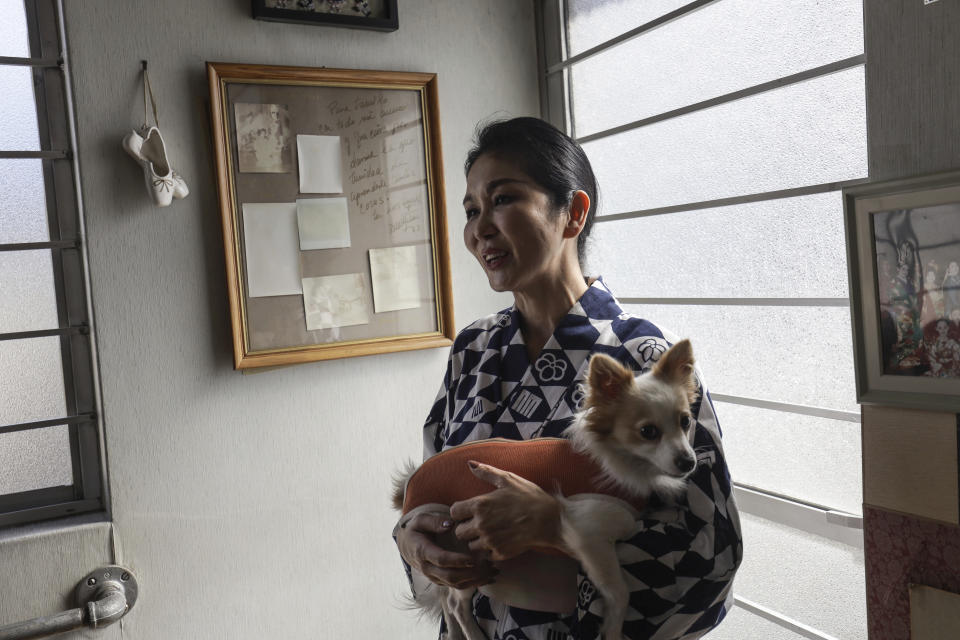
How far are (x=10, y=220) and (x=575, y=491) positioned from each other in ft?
5.26

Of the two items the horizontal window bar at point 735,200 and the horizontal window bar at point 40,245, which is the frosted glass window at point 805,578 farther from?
the horizontal window bar at point 40,245

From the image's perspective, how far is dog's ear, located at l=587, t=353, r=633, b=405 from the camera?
107 centimetres

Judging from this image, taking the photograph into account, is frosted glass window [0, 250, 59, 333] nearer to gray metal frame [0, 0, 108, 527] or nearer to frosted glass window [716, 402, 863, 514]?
gray metal frame [0, 0, 108, 527]

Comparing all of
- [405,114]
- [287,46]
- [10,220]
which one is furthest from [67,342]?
[405,114]

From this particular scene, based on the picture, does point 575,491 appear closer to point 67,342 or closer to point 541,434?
point 541,434

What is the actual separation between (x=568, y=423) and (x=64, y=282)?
4.65 ft

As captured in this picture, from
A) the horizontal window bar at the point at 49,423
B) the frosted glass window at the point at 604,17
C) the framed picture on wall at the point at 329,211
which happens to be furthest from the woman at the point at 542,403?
the horizontal window bar at the point at 49,423

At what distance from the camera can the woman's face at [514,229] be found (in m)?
1.32

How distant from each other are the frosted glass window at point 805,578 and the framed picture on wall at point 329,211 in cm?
105

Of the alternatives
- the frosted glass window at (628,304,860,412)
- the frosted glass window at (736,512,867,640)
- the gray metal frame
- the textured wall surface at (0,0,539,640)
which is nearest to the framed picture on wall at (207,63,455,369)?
the textured wall surface at (0,0,539,640)

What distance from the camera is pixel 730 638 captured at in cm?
193

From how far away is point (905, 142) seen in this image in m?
1.20

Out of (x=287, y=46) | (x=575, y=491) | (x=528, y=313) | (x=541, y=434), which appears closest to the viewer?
(x=575, y=491)

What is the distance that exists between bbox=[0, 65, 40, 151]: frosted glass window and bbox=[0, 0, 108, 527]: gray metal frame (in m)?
0.02
